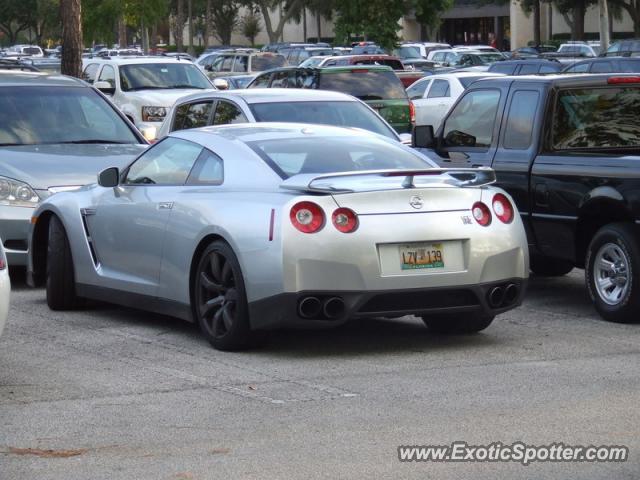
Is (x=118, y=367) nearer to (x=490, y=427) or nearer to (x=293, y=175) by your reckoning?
(x=293, y=175)

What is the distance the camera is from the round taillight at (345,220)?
825cm

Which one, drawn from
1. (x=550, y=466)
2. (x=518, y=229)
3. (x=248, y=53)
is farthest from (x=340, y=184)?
(x=248, y=53)

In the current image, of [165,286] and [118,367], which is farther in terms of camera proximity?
[165,286]

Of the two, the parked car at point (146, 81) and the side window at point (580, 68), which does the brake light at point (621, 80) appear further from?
the side window at point (580, 68)

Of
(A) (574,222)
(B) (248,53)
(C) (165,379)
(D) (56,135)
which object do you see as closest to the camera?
(C) (165,379)

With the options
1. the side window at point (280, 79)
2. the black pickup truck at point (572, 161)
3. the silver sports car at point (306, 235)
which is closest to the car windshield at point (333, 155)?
the silver sports car at point (306, 235)

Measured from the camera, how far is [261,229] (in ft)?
27.3

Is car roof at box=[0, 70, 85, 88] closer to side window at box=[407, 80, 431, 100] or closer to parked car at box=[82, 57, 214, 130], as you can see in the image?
parked car at box=[82, 57, 214, 130]

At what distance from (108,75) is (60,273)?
1567 centimetres

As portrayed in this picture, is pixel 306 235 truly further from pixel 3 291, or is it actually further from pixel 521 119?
pixel 521 119

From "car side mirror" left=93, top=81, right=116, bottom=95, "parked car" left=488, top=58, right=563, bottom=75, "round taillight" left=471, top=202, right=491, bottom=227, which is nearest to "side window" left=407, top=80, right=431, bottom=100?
Result: "parked car" left=488, top=58, right=563, bottom=75

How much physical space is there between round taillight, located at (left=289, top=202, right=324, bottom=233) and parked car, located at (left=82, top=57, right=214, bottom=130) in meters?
16.0

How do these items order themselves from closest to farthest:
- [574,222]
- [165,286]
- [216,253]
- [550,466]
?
[550,466], [216,253], [165,286], [574,222]

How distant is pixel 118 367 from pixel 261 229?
3.90ft
